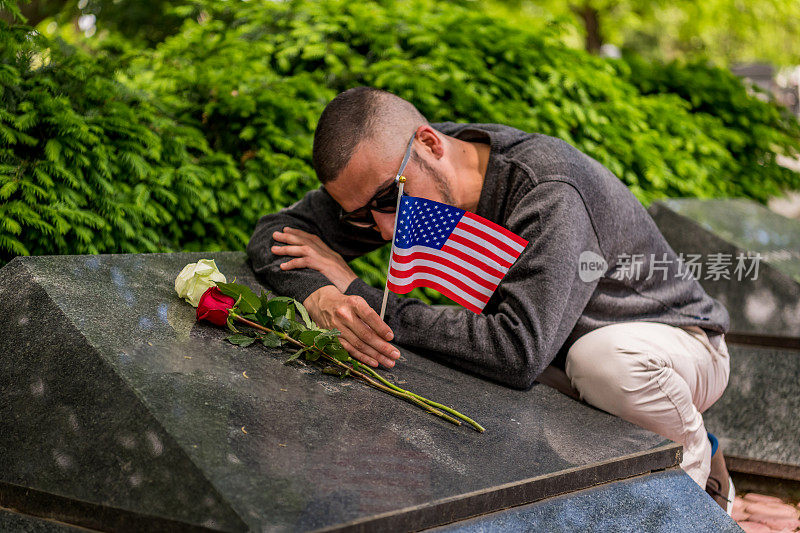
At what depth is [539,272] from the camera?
257 centimetres

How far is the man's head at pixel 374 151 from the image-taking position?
277 centimetres

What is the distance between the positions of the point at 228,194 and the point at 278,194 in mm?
276

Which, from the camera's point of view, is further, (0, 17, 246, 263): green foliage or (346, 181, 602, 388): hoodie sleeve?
(0, 17, 246, 263): green foliage

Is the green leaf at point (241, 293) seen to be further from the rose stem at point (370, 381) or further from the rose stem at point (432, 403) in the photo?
the rose stem at point (432, 403)

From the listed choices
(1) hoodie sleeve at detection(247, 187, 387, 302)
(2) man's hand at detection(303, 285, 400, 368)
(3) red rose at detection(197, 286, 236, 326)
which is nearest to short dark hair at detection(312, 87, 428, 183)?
(1) hoodie sleeve at detection(247, 187, 387, 302)

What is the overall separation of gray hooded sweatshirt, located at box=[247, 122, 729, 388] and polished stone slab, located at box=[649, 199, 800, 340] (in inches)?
60.9

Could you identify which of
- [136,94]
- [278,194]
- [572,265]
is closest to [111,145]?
[136,94]

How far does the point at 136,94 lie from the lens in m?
3.94

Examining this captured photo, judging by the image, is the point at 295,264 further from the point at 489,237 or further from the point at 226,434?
the point at 226,434

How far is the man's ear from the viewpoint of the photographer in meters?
2.84

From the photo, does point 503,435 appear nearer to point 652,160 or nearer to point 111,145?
point 111,145

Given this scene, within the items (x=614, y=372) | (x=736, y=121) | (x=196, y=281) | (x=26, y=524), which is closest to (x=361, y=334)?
(x=196, y=281)

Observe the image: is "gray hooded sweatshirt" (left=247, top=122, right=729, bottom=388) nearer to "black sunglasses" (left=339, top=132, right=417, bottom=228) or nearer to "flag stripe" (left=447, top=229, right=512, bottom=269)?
"flag stripe" (left=447, top=229, right=512, bottom=269)

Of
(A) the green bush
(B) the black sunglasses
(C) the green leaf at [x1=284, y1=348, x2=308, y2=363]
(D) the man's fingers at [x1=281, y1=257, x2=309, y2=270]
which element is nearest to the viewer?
(C) the green leaf at [x1=284, y1=348, x2=308, y2=363]
